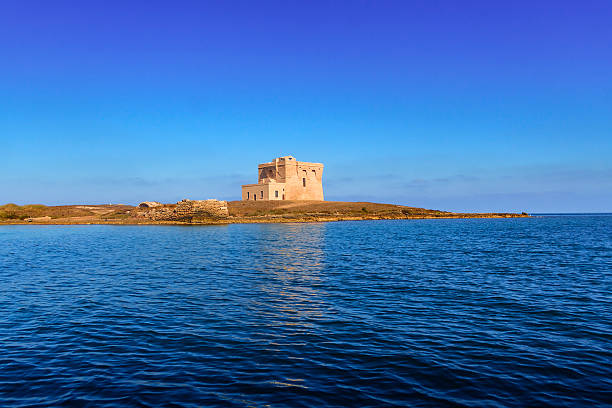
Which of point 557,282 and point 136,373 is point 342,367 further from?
point 557,282

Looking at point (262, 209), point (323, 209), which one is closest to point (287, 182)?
point (262, 209)

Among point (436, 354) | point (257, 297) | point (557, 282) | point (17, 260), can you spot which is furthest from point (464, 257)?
point (17, 260)

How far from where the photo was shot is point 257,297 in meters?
17.5

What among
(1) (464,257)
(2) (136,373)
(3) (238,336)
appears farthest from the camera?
(1) (464,257)

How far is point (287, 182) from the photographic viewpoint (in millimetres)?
138250

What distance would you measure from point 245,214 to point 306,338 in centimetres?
10242

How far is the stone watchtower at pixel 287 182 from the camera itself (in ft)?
449

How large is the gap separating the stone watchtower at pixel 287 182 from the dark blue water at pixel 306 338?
372ft

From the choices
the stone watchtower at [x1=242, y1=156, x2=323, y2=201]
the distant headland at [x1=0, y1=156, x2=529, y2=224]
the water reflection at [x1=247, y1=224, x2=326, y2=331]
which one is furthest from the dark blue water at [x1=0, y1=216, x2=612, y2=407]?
the stone watchtower at [x1=242, y1=156, x2=323, y2=201]

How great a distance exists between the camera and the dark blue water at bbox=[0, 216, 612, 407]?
8609 mm

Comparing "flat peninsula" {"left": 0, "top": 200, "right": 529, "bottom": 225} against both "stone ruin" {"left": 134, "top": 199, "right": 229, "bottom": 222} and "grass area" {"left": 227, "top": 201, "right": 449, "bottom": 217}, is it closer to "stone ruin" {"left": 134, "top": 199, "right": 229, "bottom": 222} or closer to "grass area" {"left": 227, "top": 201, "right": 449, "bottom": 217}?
"grass area" {"left": 227, "top": 201, "right": 449, "bottom": 217}

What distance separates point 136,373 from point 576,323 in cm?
1330

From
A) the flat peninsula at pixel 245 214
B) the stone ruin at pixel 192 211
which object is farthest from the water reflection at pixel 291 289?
the flat peninsula at pixel 245 214

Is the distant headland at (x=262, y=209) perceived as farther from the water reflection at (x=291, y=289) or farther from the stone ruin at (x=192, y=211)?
the water reflection at (x=291, y=289)
